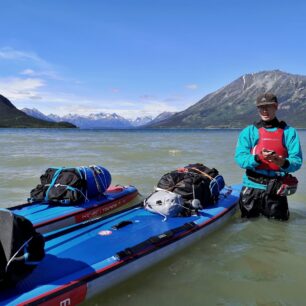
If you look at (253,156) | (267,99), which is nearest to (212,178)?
(253,156)

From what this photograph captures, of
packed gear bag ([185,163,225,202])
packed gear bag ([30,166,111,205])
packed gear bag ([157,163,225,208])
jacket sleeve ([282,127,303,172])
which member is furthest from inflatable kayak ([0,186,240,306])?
jacket sleeve ([282,127,303,172])

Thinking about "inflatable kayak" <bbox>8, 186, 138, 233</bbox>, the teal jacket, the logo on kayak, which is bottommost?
"inflatable kayak" <bbox>8, 186, 138, 233</bbox>

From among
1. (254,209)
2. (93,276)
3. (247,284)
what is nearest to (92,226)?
(93,276)

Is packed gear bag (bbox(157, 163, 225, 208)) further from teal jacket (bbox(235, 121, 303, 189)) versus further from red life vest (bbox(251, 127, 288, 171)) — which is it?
red life vest (bbox(251, 127, 288, 171))

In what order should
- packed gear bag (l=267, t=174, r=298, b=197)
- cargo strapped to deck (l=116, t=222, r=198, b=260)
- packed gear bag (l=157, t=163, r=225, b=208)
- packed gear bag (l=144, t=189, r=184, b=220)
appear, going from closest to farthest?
cargo strapped to deck (l=116, t=222, r=198, b=260) → packed gear bag (l=267, t=174, r=298, b=197) → packed gear bag (l=144, t=189, r=184, b=220) → packed gear bag (l=157, t=163, r=225, b=208)

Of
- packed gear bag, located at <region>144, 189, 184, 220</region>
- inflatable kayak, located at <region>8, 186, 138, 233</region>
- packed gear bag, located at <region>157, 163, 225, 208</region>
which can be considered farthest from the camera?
packed gear bag, located at <region>157, 163, 225, 208</region>

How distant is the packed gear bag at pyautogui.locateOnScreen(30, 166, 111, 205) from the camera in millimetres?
6895

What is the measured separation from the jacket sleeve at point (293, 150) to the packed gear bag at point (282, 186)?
0.27 meters

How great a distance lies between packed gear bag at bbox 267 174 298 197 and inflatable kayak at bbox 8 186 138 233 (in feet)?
11.1

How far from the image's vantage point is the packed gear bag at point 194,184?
630cm

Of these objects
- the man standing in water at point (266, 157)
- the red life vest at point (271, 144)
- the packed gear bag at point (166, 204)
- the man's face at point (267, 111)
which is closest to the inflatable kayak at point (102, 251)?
the packed gear bag at point (166, 204)

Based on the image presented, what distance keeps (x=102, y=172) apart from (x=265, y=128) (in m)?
3.53

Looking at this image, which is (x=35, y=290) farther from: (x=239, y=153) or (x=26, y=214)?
(x=239, y=153)

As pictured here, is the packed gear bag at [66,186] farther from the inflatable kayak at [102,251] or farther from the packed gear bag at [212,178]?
the packed gear bag at [212,178]
